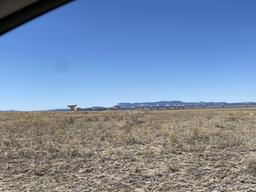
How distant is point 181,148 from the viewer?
1689cm

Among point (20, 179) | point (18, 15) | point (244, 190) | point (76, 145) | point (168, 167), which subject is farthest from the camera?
point (76, 145)

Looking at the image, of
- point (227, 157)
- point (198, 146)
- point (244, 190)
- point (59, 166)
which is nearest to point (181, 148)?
point (198, 146)

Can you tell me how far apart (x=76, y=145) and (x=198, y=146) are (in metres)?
4.61

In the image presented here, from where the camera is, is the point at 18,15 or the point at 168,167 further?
the point at 168,167

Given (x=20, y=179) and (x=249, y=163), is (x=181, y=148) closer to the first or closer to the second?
(x=249, y=163)

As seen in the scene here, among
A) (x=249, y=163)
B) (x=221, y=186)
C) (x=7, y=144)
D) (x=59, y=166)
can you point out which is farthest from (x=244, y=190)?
(x=7, y=144)

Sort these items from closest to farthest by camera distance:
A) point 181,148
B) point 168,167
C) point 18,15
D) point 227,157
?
point 18,15, point 168,167, point 227,157, point 181,148

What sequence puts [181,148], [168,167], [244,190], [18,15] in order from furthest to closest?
[181,148], [168,167], [244,190], [18,15]

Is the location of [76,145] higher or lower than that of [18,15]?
lower

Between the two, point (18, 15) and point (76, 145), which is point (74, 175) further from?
point (18, 15)

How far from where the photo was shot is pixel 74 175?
12.8 metres

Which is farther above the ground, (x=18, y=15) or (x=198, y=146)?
(x=18, y=15)

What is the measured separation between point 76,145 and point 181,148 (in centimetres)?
408

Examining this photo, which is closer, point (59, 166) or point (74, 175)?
point (74, 175)
